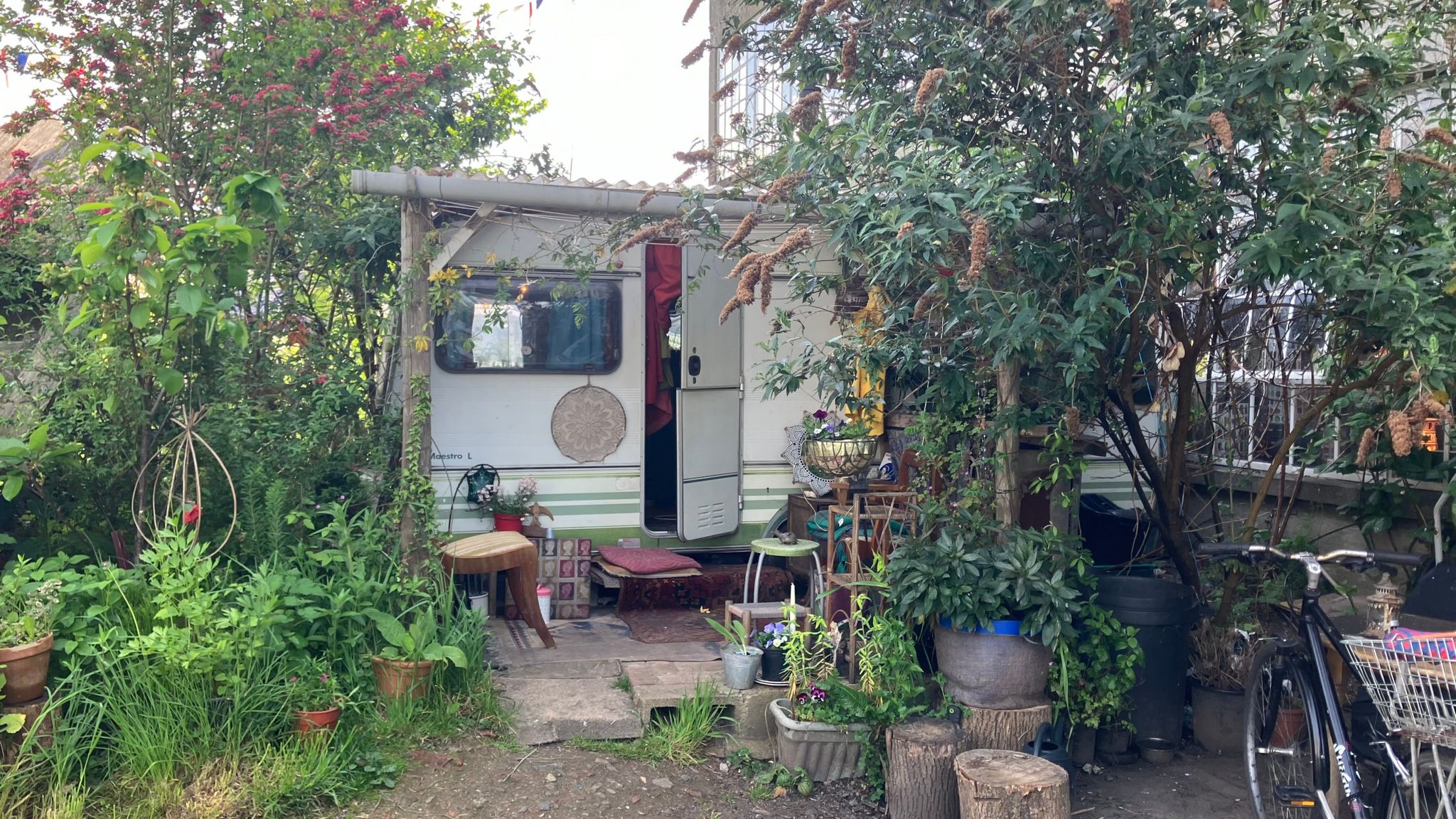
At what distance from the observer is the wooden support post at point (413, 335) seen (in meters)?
5.15

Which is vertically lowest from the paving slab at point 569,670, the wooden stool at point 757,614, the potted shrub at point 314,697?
the paving slab at point 569,670

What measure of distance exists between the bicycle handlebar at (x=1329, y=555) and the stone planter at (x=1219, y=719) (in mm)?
1224

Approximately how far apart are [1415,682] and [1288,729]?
1090 millimetres

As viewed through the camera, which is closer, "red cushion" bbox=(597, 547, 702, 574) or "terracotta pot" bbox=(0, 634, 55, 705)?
"terracotta pot" bbox=(0, 634, 55, 705)

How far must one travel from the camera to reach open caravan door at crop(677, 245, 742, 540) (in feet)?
22.1

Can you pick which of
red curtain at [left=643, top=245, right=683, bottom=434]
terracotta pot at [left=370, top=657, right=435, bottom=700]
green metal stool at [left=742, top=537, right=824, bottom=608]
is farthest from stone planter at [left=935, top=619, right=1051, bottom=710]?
red curtain at [left=643, top=245, right=683, bottom=434]

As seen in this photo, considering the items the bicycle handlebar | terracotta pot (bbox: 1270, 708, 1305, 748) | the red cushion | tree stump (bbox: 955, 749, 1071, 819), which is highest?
the bicycle handlebar

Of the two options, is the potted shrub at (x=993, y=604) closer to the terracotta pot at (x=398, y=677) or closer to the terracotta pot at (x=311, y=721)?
the terracotta pot at (x=398, y=677)

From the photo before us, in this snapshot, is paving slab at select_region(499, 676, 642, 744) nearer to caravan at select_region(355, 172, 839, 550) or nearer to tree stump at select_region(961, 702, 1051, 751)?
tree stump at select_region(961, 702, 1051, 751)

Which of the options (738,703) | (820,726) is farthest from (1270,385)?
(738,703)

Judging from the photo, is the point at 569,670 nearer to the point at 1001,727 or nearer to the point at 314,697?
the point at 314,697

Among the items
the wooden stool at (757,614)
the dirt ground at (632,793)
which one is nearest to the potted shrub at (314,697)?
the dirt ground at (632,793)

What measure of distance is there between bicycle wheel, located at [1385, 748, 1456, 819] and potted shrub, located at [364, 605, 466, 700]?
11.9ft

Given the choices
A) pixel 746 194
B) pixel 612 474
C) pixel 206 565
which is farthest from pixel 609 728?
pixel 746 194
